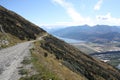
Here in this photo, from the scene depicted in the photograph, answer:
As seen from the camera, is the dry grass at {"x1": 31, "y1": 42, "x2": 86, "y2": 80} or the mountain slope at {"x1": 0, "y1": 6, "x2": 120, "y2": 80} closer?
the mountain slope at {"x1": 0, "y1": 6, "x2": 120, "y2": 80}

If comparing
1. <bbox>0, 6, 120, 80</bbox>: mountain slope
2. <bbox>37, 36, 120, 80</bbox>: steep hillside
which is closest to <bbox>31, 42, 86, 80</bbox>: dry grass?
<bbox>0, 6, 120, 80</bbox>: mountain slope

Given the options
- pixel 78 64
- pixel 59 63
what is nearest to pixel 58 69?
pixel 59 63

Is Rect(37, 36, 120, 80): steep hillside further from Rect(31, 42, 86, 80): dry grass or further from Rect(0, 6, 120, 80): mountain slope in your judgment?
Rect(31, 42, 86, 80): dry grass

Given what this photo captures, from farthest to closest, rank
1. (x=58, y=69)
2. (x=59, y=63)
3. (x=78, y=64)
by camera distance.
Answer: (x=78, y=64)
(x=59, y=63)
(x=58, y=69)

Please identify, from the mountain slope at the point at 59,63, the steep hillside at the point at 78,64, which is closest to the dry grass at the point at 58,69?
the mountain slope at the point at 59,63

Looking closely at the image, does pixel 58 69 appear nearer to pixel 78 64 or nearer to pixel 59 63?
pixel 59 63

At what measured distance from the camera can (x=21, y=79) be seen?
923 inches

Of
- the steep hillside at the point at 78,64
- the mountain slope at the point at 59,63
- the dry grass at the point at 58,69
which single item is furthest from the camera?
the steep hillside at the point at 78,64

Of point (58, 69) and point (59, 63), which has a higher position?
point (58, 69)

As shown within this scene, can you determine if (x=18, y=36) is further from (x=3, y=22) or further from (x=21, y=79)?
(x=21, y=79)

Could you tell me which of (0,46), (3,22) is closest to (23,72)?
(0,46)

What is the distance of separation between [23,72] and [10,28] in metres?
86.1

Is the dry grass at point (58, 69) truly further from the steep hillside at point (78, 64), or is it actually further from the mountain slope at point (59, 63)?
the steep hillside at point (78, 64)

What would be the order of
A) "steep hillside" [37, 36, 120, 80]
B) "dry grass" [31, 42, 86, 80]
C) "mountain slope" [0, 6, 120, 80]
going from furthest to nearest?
"steep hillside" [37, 36, 120, 80]
"dry grass" [31, 42, 86, 80]
"mountain slope" [0, 6, 120, 80]
